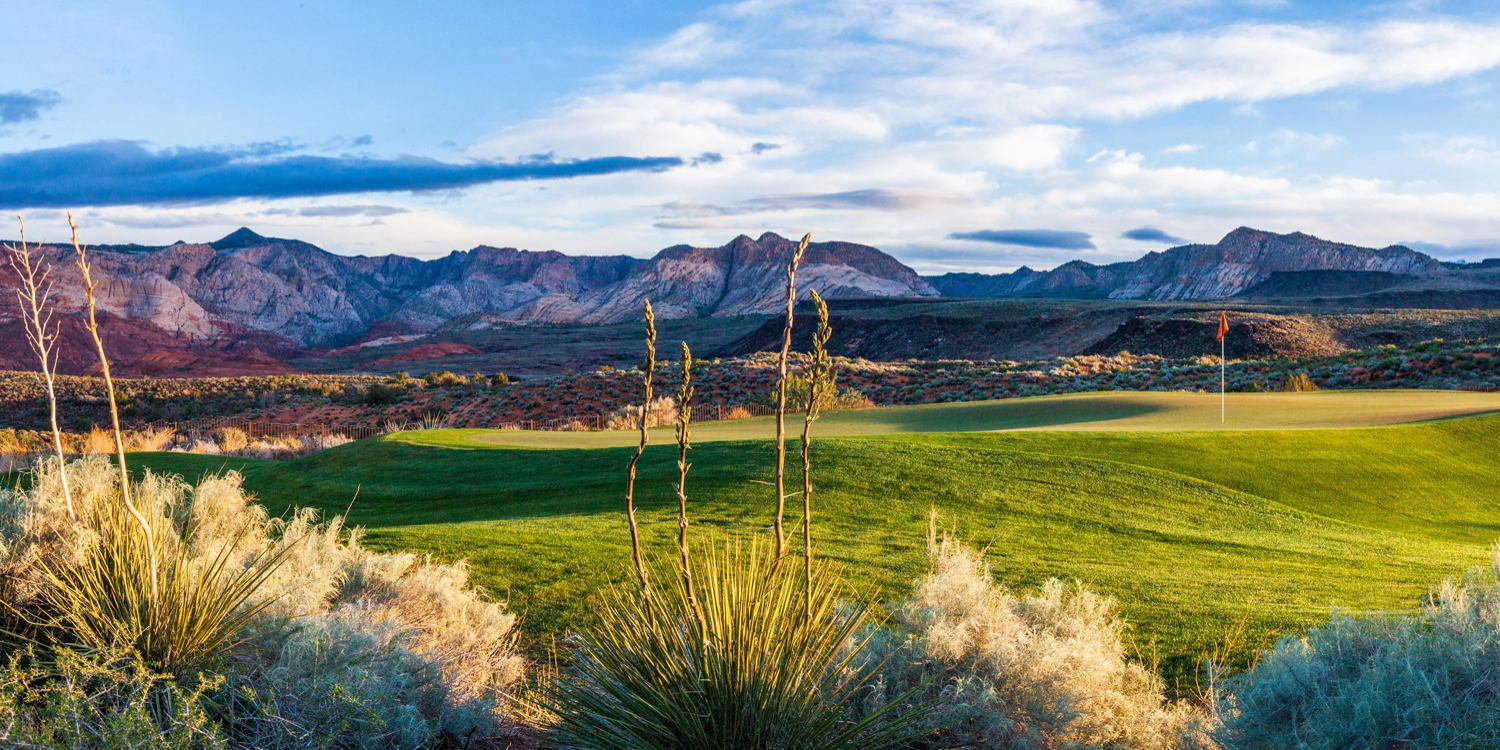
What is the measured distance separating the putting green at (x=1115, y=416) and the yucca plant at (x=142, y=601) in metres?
11.9

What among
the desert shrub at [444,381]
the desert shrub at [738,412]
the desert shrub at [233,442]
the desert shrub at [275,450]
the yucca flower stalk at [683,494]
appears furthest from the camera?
the desert shrub at [444,381]

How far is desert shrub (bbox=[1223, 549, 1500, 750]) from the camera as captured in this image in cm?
384

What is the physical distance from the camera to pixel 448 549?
31.7ft

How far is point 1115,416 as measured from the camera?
19875 millimetres

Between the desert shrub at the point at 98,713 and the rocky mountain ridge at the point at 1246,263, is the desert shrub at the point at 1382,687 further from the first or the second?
the rocky mountain ridge at the point at 1246,263

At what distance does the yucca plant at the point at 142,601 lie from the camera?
16.8 feet

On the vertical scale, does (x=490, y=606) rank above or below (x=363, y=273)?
below

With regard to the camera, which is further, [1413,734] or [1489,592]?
[1489,592]

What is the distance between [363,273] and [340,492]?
541ft

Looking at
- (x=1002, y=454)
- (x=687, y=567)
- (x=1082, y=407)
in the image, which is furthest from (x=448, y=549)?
(x=1082, y=407)

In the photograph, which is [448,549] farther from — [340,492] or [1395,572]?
[1395,572]

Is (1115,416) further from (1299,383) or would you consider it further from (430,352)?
(430,352)

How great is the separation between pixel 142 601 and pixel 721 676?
327 cm

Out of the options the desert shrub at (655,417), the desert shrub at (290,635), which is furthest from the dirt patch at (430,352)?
the desert shrub at (290,635)
